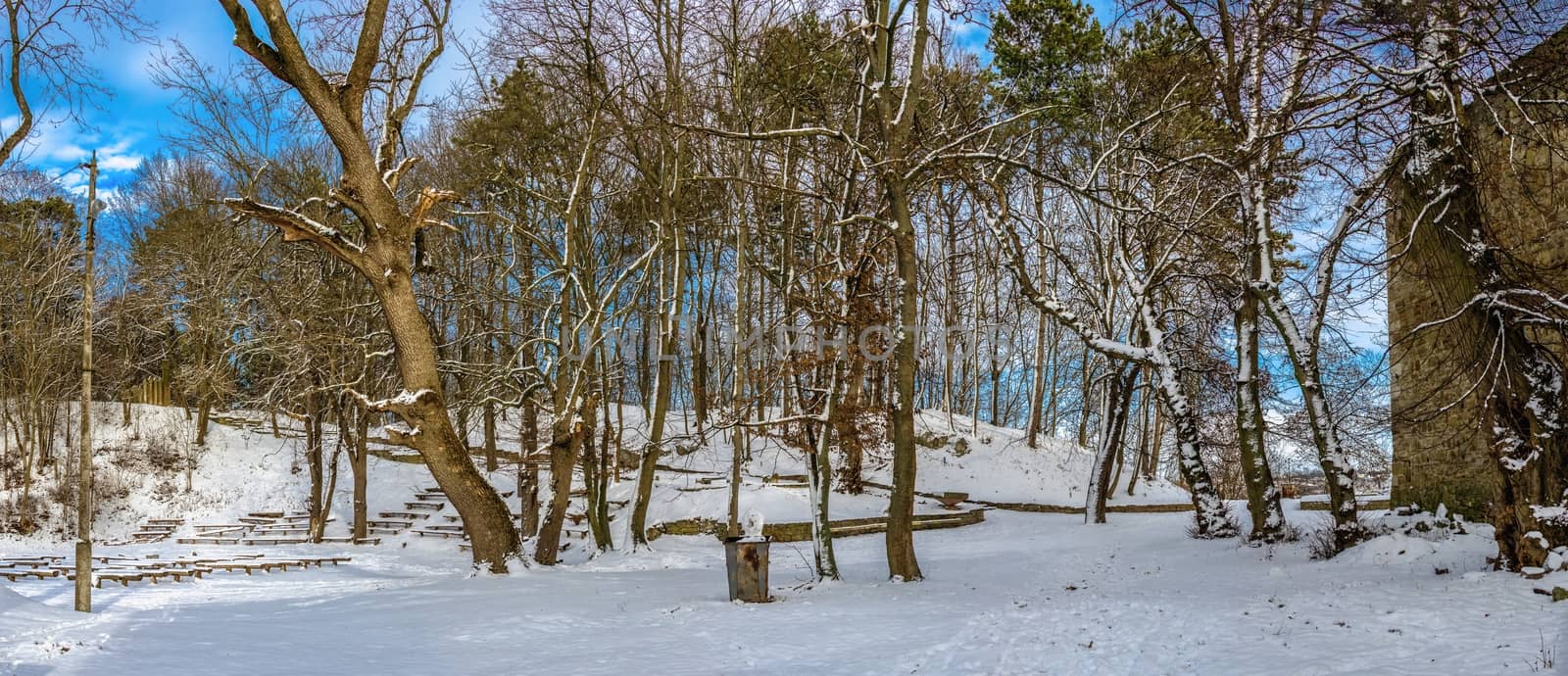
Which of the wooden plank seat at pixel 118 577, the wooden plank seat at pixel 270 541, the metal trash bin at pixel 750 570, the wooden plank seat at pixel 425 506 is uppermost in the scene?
the metal trash bin at pixel 750 570

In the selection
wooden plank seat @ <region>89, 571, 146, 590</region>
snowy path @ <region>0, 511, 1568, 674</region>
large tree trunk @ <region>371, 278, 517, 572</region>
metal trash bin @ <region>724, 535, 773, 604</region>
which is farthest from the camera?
wooden plank seat @ <region>89, 571, 146, 590</region>

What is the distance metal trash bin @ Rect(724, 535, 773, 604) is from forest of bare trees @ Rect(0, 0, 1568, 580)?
1.49 meters

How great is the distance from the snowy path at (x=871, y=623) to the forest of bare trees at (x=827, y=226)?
4.06 ft

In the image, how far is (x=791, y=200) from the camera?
18.2m

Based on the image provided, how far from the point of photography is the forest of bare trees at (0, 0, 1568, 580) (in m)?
8.30

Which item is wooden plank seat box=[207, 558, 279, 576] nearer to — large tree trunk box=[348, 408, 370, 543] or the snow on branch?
large tree trunk box=[348, 408, 370, 543]

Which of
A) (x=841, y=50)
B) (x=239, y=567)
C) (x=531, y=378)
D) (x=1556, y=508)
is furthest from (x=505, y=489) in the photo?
(x=1556, y=508)

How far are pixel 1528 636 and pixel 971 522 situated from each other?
1491 cm

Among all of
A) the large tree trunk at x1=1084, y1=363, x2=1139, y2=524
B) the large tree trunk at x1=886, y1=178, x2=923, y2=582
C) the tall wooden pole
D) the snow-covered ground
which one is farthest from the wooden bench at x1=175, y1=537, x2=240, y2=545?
the large tree trunk at x1=1084, y1=363, x2=1139, y2=524

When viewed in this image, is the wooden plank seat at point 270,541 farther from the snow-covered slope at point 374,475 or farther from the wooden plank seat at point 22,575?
the wooden plank seat at point 22,575

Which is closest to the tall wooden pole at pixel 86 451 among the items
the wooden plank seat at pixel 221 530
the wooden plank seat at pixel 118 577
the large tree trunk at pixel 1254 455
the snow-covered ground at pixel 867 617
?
the snow-covered ground at pixel 867 617

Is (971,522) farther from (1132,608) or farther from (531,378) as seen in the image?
(1132,608)

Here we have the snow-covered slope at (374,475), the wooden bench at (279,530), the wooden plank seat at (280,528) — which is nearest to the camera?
the wooden bench at (279,530)

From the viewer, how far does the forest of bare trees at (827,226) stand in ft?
27.2
